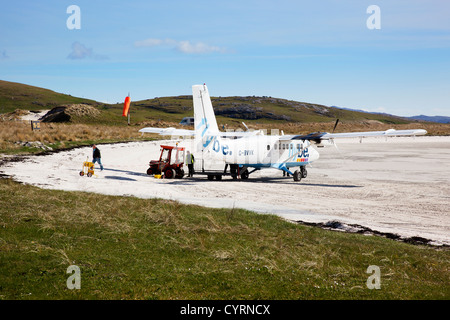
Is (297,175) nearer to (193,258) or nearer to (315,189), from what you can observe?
(315,189)

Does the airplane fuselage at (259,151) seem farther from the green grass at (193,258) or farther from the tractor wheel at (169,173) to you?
the green grass at (193,258)

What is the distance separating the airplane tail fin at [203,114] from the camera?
2653 cm

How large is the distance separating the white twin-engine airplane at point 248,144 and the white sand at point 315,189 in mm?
1498

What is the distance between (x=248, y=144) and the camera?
2769cm

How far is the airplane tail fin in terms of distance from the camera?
1045 inches

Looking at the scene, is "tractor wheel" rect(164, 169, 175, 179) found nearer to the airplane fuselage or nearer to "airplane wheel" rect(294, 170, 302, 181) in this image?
the airplane fuselage

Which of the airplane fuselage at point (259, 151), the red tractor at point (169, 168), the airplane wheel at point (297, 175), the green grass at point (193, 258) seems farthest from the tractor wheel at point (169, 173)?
the green grass at point (193, 258)

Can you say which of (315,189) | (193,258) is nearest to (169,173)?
(315,189)

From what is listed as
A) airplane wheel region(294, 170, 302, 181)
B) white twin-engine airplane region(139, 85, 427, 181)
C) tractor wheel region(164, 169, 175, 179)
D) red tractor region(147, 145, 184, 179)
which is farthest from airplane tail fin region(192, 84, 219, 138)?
airplane wheel region(294, 170, 302, 181)

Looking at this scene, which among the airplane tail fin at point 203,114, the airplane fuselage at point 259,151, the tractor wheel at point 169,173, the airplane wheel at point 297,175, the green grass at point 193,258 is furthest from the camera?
the airplane wheel at point 297,175

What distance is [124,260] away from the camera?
33.9 ft

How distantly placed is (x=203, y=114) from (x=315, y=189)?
350 inches
